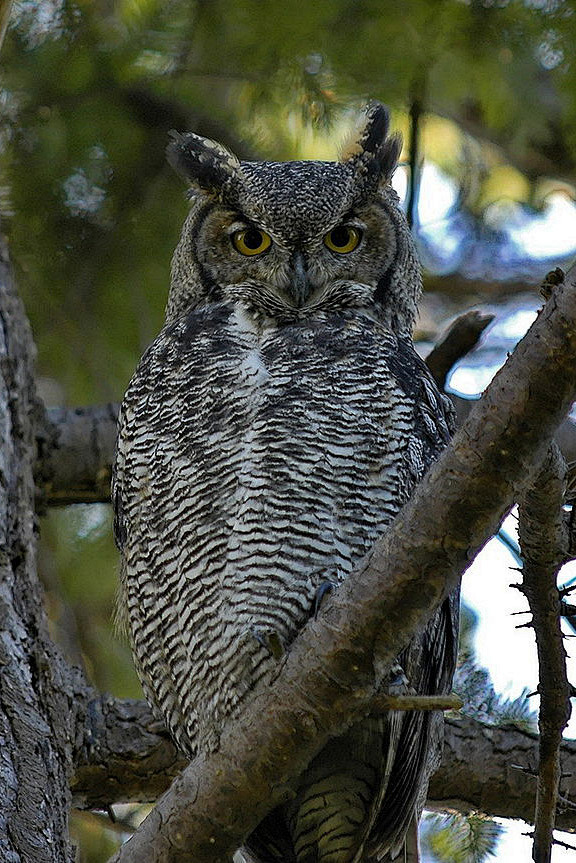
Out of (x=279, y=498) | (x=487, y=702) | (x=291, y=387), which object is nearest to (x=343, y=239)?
(x=291, y=387)

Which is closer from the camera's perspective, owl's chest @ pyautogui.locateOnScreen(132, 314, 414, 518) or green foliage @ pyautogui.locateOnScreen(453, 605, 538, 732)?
owl's chest @ pyautogui.locateOnScreen(132, 314, 414, 518)

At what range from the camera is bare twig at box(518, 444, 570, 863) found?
6.00ft

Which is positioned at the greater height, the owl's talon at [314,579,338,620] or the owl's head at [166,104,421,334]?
the owl's head at [166,104,421,334]

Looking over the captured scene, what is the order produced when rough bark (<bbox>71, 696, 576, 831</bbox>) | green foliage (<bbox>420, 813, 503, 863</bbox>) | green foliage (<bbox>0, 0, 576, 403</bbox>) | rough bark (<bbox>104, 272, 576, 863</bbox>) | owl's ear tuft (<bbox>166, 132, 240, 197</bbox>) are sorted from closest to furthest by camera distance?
rough bark (<bbox>104, 272, 576, 863</bbox>) < rough bark (<bbox>71, 696, 576, 831</bbox>) < green foliage (<bbox>420, 813, 503, 863</bbox>) < owl's ear tuft (<bbox>166, 132, 240, 197</bbox>) < green foliage (<bbox>0, 0, 576, 403</bbox>)

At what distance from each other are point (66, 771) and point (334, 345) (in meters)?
1.20

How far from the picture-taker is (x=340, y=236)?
3074 mm

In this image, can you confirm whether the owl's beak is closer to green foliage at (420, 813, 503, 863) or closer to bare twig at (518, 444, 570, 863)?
bare twig at (518, 444, 570, 863)

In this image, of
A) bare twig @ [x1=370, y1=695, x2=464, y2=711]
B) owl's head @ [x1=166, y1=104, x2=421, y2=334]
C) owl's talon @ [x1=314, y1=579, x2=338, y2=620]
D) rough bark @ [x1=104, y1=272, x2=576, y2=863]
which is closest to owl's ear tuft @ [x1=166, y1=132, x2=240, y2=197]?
owl's head @ [x1=166, y1=104, x2=421, y2=334]

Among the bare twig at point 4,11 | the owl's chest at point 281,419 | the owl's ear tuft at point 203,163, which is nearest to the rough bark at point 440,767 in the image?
the owl's chest at point 281,419

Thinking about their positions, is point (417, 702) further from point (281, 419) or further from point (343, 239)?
point (343, 239)

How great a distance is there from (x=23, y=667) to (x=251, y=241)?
128cm

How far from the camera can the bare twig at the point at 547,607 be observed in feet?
6.00

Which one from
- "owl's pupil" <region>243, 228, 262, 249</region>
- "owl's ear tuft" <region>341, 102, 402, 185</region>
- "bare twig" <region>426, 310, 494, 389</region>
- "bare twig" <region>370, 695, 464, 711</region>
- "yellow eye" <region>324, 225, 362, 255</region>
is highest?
"owl's ear tuft" <region>341, 102, 402, 185</region>

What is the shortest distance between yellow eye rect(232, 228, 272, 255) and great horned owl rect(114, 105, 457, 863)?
0.04 m
